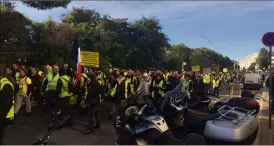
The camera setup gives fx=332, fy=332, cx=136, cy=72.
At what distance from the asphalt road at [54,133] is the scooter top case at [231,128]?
10.4 feet

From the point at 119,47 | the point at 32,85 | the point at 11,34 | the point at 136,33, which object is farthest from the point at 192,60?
→ the point at 32,85

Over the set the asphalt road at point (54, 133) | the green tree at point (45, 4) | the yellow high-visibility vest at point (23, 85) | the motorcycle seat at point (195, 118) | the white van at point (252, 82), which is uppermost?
the green tree at point (45, 4)

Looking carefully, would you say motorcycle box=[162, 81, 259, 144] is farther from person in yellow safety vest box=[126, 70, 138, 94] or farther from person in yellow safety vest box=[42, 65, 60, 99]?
person in yellow safety vest box=[126, 70, 138, 94]

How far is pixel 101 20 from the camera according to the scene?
40.6 metres

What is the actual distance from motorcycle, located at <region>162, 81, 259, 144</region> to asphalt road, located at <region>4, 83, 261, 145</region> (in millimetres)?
2302

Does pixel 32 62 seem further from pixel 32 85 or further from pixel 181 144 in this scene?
pixel 181 144

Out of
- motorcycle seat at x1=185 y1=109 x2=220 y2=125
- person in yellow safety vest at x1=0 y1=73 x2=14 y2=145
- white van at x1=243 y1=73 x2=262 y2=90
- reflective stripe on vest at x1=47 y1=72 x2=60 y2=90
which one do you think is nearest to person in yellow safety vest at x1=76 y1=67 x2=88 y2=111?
reflective stripe on vest at x1=47 y1=72 x2=60 y2=90

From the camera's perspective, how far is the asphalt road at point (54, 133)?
7.25 metres

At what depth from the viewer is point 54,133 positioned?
7.88 m

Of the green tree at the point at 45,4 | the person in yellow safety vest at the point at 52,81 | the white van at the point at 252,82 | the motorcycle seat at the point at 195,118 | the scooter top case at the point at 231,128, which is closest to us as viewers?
the scooter top case at the point at 231,128

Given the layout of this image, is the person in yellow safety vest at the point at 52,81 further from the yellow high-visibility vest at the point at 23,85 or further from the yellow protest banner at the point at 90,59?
the yellow protest banner at the point at 90,59

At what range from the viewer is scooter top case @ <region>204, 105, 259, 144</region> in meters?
Answer: 4.46

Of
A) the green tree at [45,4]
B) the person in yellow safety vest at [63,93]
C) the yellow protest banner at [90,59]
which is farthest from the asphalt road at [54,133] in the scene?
the green tree at [45,4]

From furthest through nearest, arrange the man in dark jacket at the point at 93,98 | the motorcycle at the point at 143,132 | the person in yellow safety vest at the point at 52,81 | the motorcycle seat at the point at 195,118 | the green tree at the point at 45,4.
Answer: the green tree at the point at 45,4 → the person in yellow safety vest at the point at 52,81 → the man in dark jacket at the point at 93,98 → the motorcycle seat at the point at 195,118 → the motorcycle at the point at 143,132
